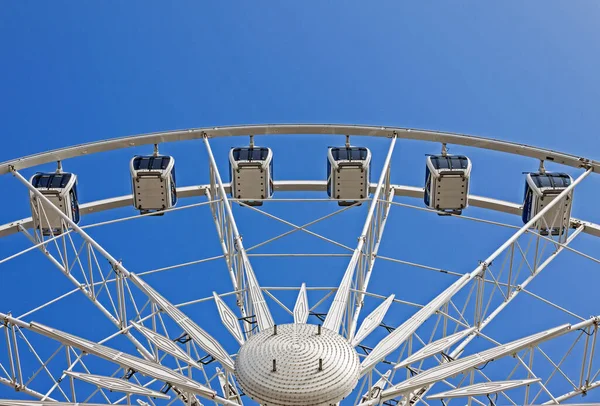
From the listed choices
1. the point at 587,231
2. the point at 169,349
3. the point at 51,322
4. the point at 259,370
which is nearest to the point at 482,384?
the point at 259,370

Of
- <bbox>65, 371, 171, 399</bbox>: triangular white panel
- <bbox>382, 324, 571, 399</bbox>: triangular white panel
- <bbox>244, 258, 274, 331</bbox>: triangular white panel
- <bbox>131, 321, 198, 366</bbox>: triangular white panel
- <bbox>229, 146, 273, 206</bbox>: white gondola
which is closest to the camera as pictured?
<bbox>382, 324, 571, 399</bbox>: triangular white panel

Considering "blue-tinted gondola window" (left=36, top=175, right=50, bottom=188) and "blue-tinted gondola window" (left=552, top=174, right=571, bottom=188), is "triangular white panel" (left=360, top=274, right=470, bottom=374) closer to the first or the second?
"blue-tinted gondola window" (left=552, top=174, right=571, bottom=188)

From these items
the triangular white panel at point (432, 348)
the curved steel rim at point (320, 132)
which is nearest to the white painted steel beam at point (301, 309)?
the triangular white panel at point (432, 348)

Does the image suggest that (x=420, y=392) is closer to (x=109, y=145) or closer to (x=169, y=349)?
(x=169, y=349)

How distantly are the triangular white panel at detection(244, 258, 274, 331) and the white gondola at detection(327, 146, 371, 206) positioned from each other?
26.1 feet

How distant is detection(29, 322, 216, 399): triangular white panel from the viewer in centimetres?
2062

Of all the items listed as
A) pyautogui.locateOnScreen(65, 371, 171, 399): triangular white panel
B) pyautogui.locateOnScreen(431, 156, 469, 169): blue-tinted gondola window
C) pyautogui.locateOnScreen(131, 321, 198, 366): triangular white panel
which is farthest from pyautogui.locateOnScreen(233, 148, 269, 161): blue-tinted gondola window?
pyautogui.locateOnScreen(65, 371, 171, 399): triangular white panel

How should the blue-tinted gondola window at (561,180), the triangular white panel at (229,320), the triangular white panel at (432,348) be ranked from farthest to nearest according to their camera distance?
the blue-tinted gondola window at (561,180)
the triangular white panel at (229,320)
the triangular white panel at (432,348)

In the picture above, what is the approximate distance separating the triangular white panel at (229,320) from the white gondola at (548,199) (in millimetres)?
12124

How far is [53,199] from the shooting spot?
3050cm

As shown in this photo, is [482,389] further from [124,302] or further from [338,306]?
[124,302]

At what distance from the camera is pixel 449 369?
21594mm

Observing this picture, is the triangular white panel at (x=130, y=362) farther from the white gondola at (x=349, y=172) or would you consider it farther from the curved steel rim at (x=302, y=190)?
the curved steel rim at (x=302, y=190)

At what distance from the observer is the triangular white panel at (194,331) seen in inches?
877
